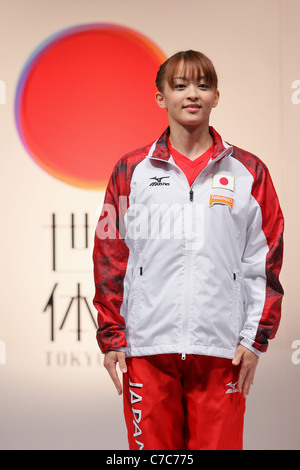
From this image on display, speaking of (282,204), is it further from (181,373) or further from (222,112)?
(181,373)

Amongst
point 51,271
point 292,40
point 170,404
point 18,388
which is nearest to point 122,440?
point 18,388

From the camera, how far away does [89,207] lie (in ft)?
9.75

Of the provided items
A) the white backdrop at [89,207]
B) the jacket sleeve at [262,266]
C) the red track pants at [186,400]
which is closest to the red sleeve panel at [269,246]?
the jacket sleeve at [262,266]

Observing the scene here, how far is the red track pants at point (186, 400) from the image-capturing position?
5.58ft

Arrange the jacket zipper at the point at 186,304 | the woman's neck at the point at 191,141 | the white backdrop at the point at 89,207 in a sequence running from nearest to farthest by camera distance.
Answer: the jacket zipper at the point at 186,304 < the woman's neck at the point at 191,141 < the white backdrop at the point at 89,207

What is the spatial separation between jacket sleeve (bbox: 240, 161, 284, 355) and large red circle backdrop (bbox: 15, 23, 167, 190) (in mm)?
1219

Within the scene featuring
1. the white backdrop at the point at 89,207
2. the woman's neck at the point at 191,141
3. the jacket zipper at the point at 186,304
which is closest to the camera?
the jacket zipper at the point at 186,304

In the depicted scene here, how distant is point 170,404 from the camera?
1.72m

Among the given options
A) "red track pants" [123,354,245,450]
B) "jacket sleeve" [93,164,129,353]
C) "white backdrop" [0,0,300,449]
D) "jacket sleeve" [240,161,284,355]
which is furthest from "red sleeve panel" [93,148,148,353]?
"white backdrop" [0,0,300,449]

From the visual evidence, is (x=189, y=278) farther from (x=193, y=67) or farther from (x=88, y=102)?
(x=88, y=102)

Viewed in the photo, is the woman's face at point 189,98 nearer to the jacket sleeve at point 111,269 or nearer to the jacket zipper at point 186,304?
the jacket sleeve at point 111,269

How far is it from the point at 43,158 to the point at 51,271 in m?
0.49

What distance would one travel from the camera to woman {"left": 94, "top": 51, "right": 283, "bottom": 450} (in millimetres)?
1705

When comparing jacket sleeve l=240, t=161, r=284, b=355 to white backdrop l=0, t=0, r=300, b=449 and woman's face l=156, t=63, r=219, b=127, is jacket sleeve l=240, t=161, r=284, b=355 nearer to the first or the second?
woman's face l=156, t=63, r=219, b=127
